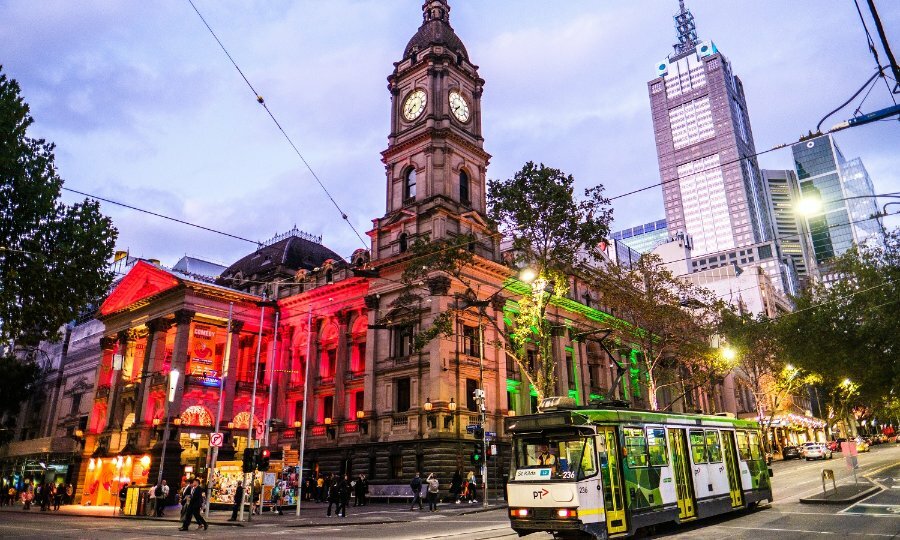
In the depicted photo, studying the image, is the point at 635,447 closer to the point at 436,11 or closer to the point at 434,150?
the point at 434,150

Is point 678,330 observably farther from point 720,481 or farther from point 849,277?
point 720,481

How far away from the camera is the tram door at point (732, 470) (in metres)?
18.4

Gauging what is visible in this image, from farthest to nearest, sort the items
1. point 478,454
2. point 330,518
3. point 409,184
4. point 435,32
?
1. point 435,32
2. point 409,184
3. point 478,454
4. point 330,518

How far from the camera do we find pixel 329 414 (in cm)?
4559

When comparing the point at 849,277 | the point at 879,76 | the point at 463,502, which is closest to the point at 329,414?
the point at 463,502

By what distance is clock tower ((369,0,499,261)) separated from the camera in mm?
42531

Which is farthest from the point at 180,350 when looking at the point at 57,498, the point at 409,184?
the point at 409,184

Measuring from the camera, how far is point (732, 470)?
61.4 feet

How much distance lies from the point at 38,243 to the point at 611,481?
20728 millimetres

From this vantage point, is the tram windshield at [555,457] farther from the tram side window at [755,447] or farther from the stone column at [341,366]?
the stone column at [341,366]

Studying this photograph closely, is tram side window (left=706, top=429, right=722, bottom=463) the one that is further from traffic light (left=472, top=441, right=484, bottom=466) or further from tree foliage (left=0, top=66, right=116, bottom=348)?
tree foliage (left=0, top=66, right=116, bottom=348)

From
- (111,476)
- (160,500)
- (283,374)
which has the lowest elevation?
(160,500)

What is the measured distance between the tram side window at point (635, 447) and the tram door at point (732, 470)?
16.6ft

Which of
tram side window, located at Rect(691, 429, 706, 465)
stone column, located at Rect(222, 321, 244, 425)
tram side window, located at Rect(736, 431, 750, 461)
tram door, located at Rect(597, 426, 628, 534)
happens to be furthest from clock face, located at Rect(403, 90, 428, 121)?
tram door, located at Rect(597, 426, 628, 534)
